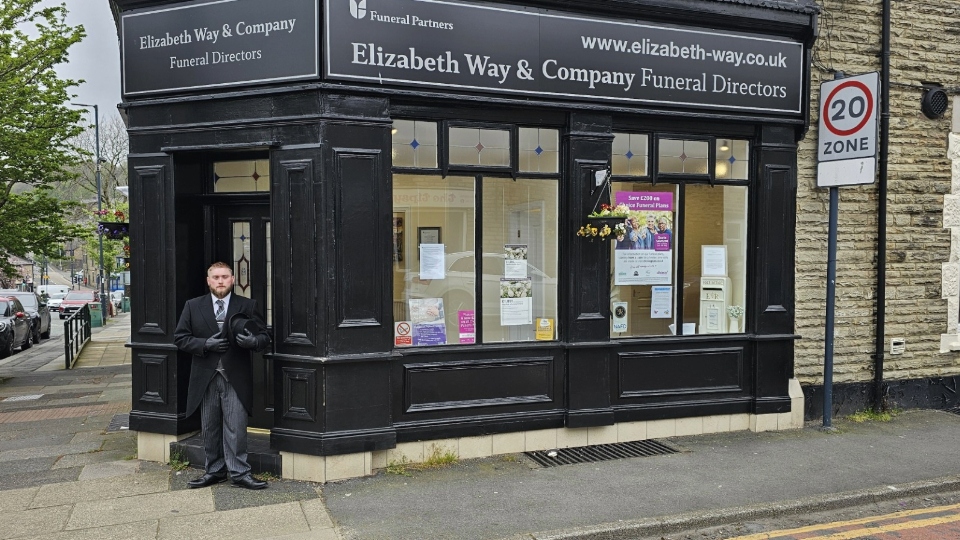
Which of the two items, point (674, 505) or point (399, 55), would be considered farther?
point (399, 55)

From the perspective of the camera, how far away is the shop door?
283 inches

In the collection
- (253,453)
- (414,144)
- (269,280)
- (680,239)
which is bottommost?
(253,453)

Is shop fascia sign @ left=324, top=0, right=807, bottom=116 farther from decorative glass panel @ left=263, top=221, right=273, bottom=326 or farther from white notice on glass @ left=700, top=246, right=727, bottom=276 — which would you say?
decorative glass panel @ left=263, top=221, right=273, bottom=326

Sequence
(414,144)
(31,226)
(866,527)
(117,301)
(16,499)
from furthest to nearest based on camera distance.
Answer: (117,301)
(31,226)
(414,144)
(16,499)
(866,527)

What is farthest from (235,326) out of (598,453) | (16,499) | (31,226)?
(31,226)

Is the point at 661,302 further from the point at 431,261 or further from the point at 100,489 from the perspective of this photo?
the point at 100,489

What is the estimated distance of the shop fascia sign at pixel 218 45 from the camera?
6.33 m

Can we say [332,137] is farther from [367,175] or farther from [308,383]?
[308,383]

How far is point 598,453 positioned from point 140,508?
4.23m

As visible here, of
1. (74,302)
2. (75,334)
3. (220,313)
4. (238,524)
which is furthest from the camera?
(74,302)

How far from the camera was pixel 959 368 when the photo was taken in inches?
374

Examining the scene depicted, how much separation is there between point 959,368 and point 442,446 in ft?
23.7

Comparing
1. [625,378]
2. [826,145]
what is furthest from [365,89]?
[826,145]

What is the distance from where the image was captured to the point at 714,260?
27.3 feet
